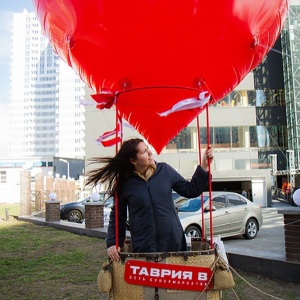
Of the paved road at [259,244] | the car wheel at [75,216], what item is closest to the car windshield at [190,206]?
the paved road at [259,244]

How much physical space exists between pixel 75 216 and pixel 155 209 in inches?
547

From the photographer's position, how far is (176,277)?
8.63 feet

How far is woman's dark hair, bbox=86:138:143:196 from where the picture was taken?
117 inches

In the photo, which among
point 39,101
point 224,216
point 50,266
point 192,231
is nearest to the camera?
point 50,266

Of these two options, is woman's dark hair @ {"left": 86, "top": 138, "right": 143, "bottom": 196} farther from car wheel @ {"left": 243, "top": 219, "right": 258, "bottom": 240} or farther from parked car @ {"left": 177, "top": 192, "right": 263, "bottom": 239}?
car wheel @ {"left": 243, "top": 219, "right": 258, "bottom": 240}

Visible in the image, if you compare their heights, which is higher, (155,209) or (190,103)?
(190,103)

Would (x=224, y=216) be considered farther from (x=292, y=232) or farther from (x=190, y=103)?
(x=190, y=103)

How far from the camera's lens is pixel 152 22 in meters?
3.05

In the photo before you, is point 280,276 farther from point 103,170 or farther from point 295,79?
point 295,79

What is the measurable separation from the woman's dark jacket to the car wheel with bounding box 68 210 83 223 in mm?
13508

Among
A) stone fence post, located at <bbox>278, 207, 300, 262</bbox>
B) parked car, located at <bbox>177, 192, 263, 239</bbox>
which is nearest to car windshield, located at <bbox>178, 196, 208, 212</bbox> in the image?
parked car, located at <bbox>177, 192, 263, 239</bbox>

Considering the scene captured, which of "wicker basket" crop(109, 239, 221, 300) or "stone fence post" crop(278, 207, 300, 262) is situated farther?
"stone fence post" crop(278, 207, 300, 262)

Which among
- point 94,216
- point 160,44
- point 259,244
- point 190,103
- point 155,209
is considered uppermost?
point 160,44

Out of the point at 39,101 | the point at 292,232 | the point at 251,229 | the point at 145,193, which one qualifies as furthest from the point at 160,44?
the point at 39,101
